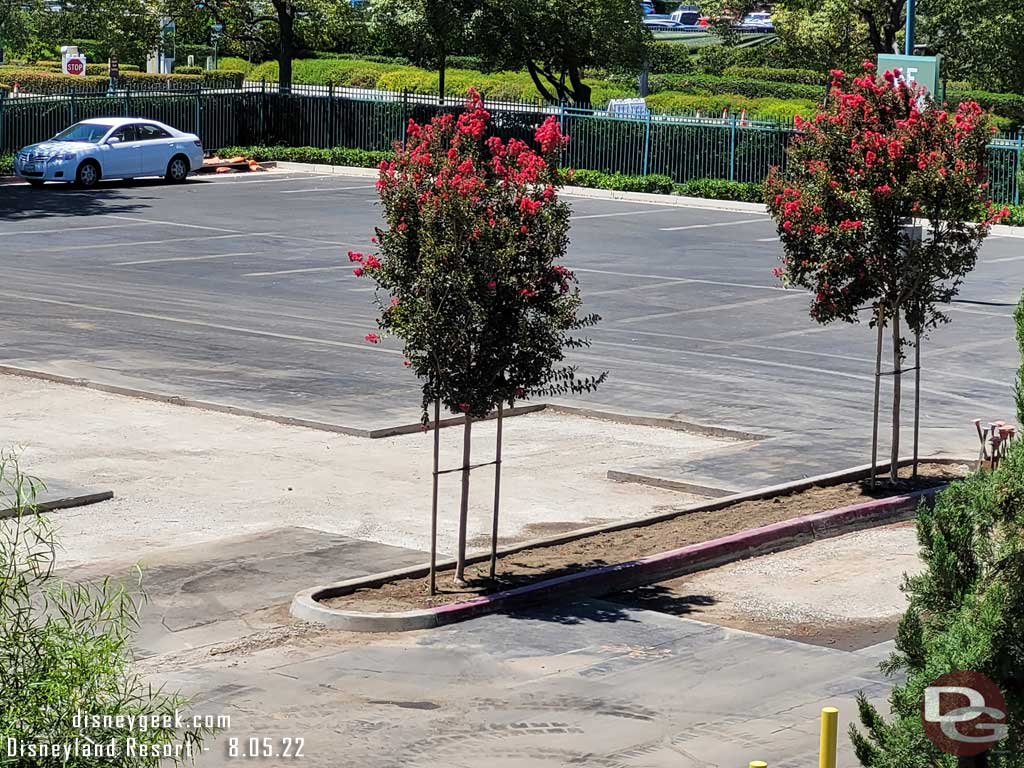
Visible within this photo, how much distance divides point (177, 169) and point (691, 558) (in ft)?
106

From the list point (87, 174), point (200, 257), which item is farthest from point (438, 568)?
point (87, 174)

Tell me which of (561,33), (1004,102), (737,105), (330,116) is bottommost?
(330,116)

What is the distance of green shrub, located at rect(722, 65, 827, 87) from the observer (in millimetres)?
66188

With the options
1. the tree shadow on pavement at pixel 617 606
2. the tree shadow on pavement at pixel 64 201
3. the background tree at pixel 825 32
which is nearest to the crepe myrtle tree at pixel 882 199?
the tree shadow on pavement at pixel 617 606

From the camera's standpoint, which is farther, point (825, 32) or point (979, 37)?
point (979, 37)

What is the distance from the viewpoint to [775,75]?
67.9 m

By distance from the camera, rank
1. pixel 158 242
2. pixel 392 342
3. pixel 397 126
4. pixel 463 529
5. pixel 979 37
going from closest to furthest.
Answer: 1. pixel 463 529
2. pixel 392 342
3. pixel 158 242
4. pixel 979 37
5. pixel 397 126

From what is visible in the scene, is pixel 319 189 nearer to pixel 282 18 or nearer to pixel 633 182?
pixel 633 182

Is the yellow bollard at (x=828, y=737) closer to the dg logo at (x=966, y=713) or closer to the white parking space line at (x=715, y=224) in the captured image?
the dg logo at (x=966, y=713)

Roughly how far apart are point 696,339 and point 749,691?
1314 centimetres

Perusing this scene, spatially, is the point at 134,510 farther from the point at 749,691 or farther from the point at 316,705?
the point at 749,691

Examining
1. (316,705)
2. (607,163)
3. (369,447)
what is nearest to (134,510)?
(369,447)

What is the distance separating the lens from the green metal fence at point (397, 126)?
43219mm

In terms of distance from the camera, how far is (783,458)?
55.2 feet
